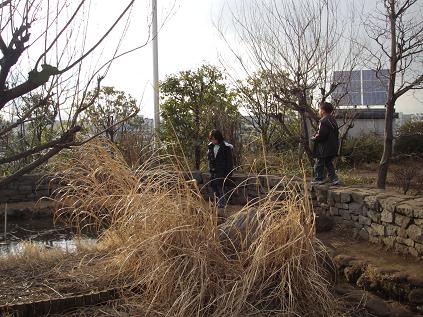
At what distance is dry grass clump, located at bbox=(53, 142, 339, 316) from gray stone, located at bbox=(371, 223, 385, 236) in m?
2.21

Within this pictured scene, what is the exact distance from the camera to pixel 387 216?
6.34 m

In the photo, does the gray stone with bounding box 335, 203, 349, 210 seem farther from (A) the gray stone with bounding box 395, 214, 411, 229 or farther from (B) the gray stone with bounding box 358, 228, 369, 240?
(A) the gray stone with bounding box 395, 214, 411, 229

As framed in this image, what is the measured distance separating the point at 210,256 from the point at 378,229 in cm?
318

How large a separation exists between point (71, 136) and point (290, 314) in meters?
2.35

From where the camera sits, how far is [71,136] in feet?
7.25

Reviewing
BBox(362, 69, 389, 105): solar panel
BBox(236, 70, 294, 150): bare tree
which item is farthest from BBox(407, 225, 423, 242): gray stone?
BBox(236, 70, 294, 150): bare tree

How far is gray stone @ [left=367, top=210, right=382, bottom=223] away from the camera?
6.56 metres

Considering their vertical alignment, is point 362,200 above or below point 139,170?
below

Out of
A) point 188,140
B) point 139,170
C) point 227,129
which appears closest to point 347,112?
point 227,129

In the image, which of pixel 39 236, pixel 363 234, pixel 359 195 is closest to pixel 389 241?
pixel 363 234

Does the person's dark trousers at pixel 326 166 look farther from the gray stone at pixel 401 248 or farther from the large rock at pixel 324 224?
the gray stone at pixel 401 248

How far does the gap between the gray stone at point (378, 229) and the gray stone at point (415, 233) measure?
570 mm

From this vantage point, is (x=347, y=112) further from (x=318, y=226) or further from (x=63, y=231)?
(x=63, y=231)

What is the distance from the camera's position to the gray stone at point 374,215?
6.56m
